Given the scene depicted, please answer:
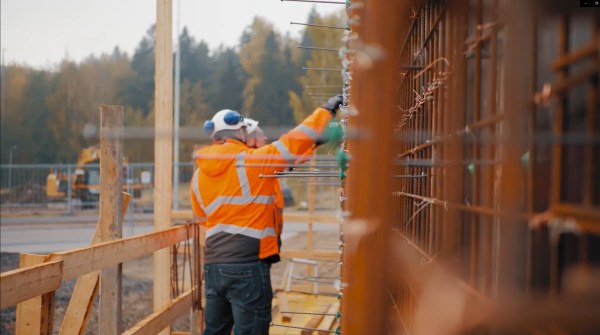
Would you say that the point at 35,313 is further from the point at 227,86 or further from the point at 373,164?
the point at 227,86

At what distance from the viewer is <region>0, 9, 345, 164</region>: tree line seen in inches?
1323

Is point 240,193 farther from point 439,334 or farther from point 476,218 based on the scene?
point 439,334

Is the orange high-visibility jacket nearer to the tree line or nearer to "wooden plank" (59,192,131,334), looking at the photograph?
"wooden plank" (59,192,131,334)

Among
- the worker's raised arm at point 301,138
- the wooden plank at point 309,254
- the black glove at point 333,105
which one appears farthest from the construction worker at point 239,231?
the wooden plank at point 309,254

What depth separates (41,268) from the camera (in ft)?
9.58

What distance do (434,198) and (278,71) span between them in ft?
119

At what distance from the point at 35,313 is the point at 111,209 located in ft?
3.93

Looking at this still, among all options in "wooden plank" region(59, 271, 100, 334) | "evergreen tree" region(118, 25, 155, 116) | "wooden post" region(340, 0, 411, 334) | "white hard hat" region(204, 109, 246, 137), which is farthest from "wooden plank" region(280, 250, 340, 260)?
"evergreen tree" region(118, 25, 155, 116)

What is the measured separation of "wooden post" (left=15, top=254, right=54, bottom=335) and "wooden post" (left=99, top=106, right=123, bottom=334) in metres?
0.88

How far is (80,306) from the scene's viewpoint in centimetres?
395

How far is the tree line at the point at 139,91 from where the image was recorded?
110ft

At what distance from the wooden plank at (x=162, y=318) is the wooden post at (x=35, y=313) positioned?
823 mm

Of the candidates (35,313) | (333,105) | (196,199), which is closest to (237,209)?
(196,199)

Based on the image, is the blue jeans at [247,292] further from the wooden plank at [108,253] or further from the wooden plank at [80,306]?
the wooden plank at [80,306]
